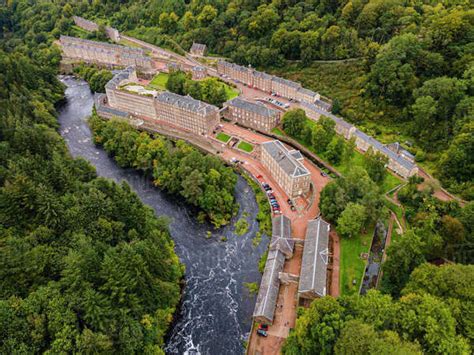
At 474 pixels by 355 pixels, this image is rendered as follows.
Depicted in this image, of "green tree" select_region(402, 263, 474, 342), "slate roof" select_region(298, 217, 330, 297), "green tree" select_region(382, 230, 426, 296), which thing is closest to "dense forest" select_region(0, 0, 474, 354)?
"green tree" select_region(402, 263, 474, 342)

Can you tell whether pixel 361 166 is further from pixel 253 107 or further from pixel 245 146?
pixel 253 107

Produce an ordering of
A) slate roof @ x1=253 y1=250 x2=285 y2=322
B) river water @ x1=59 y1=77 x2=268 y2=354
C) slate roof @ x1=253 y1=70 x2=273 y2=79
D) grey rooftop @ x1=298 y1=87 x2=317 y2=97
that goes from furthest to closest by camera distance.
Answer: slate roof @ x1=253 y1=70 x2=273 y2=79 → grey rooftop @ x1=298 y1=87 x2=317 y2=97 → river water @ x1=59 y1=77 x2=268 y2=354 → slate roof @ x1=253 y1=250 x2=285 y2=322

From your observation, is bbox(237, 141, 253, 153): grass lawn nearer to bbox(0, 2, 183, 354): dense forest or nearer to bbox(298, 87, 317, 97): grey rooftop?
bbox(298, 87, 317, 97): grey rooftop

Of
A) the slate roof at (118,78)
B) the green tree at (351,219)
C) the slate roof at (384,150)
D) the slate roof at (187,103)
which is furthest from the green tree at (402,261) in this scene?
the slate roof at (118,78)

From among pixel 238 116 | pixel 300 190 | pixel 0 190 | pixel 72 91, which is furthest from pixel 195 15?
pixel 0 190

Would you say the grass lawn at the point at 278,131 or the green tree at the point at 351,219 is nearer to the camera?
the green tree at the point at 351,219

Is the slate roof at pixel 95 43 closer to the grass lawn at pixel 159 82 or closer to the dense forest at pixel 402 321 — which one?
the grass lawn at pixel 159 82

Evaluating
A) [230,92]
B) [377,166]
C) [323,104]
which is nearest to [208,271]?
[377,166]
